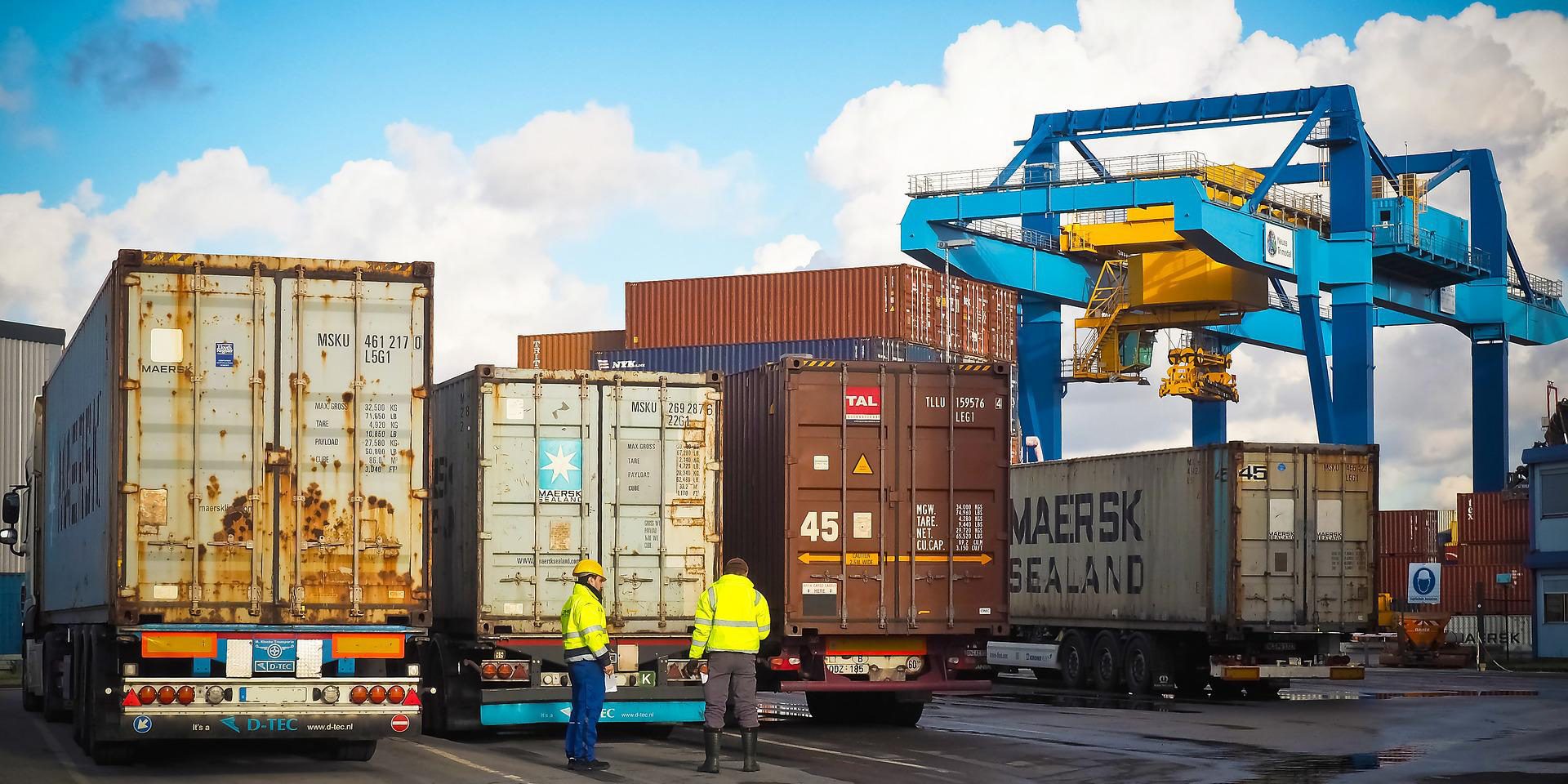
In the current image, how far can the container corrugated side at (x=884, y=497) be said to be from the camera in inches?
669

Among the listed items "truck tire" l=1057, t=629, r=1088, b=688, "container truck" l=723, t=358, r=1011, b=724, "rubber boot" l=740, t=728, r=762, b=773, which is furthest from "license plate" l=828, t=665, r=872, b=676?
"truck tire" l=1057, t=629, r=1088, b=688

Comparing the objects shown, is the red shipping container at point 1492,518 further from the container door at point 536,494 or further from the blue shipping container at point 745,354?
the container door at point 536,494

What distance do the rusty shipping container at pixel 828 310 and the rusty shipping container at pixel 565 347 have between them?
222 cm

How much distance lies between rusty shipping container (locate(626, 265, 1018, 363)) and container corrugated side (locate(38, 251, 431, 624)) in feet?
124

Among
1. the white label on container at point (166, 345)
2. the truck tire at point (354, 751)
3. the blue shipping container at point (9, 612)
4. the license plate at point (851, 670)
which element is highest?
the white label on container at point (166, 345)

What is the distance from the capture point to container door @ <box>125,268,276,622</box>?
12.5 meters

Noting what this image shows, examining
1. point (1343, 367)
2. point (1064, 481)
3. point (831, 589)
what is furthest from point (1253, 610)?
point (1343, 367)

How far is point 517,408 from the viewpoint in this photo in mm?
15570

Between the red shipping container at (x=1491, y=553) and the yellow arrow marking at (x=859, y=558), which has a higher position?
the yellow arrow marking at (x=859, y=558)

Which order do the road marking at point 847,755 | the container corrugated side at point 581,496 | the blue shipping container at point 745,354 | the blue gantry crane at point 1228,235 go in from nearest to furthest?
the road marking at point 847,755 < the container corrugated side at point 581,496 < the blue gantry crane at point 1228,235 < the blue shipping container at point 745,354

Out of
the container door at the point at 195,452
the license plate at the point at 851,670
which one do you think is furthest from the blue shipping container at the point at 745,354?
the container door at the point at 195,452

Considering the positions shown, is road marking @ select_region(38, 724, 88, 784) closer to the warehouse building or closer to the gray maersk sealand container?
the gray maersk sealand container

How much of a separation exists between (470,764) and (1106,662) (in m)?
13.3

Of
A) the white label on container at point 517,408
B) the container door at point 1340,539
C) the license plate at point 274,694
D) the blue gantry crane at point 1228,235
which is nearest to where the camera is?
the license plate at point 274,694
